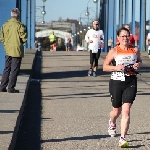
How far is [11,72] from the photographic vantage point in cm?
1388

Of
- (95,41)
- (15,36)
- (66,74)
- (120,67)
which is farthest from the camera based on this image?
(66,74)

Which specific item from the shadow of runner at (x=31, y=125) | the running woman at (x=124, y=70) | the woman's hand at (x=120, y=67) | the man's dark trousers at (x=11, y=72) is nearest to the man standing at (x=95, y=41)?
the shadow of runner at (x=31, y=125)

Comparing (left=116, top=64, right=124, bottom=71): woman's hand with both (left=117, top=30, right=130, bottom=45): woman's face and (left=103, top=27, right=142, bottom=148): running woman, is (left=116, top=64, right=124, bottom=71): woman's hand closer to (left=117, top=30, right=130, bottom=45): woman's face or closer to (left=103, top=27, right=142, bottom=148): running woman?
(left=103, top=27, right=142, bottom=148): running woman

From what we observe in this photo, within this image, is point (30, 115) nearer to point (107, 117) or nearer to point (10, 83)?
point (107, 117)

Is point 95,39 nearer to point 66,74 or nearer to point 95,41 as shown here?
point 95,41

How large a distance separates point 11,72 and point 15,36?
0.73m

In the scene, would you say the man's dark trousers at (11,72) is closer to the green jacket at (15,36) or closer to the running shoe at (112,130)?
the green jacket at (15,36)

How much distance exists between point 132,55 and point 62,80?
36.2ft

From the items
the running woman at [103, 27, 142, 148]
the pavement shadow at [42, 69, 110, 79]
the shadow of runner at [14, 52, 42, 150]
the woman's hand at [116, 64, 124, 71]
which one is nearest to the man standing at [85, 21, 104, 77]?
the pavement shadow at [42, 69, 110, 79]

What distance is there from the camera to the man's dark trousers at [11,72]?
1381cm

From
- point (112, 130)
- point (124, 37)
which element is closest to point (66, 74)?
point (112, 130)

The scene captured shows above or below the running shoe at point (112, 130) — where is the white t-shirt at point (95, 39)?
above

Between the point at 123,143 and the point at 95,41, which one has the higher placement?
the point at 95,41

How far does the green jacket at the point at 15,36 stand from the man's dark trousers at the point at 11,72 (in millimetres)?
136
